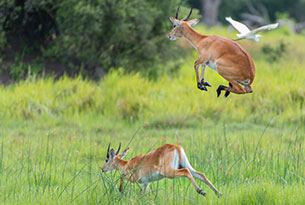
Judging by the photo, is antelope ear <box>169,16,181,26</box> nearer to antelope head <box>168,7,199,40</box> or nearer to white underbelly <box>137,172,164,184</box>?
antelope head <box>168,7,199,40</box>

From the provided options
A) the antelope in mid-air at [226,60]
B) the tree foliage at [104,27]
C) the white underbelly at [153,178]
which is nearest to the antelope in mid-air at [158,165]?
the white underbelly at [153,178]

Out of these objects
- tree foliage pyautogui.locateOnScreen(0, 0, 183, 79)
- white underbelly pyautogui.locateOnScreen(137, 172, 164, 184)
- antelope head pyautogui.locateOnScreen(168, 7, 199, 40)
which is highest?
tree foliage pyautogui.locateOnScreen(0, 0, 183, 79)

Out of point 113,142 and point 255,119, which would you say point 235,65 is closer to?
point 113,142

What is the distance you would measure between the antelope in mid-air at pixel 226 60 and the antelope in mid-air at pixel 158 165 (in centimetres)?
73

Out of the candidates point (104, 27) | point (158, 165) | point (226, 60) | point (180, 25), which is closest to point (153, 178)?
point (158, 165)

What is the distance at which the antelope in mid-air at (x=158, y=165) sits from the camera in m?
2.64

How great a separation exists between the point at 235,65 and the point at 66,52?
12.5 m

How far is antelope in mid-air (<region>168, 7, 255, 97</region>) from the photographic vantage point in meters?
1.88

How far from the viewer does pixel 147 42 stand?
1301cm

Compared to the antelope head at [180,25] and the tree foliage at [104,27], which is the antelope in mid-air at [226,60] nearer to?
the antelope head at [180,25]

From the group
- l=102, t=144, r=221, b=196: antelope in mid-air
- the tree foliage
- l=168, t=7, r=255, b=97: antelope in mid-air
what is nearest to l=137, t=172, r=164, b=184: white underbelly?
l=102, t=144, r=221, b=196: antelope in mid-air

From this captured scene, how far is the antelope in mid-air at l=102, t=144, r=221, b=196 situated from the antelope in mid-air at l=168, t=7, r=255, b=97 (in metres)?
0.73

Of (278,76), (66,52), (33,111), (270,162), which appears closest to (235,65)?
(270,162)

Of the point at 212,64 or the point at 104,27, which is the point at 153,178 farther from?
the point at 104,27
